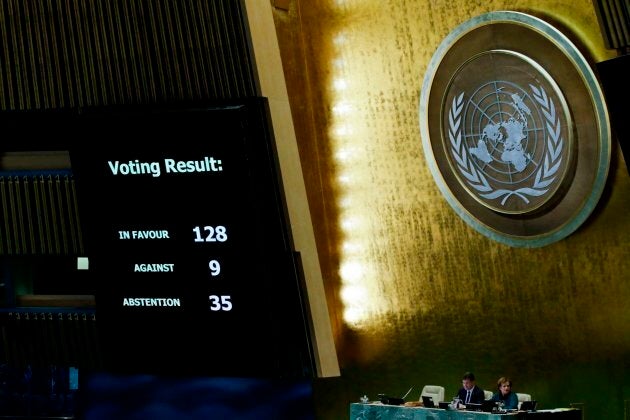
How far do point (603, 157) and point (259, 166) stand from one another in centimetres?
344

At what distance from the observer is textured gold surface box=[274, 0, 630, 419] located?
10.6m

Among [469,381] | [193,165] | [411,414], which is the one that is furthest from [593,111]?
[193,165]

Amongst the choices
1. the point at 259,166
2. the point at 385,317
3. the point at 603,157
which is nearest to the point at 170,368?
the point at 259,166

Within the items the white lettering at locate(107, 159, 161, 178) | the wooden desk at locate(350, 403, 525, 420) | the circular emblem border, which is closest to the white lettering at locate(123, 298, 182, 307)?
the white lettering at locate(107, 159, 161, 178)

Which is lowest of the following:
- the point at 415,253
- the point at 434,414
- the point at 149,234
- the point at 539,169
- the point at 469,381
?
the point at 434,414

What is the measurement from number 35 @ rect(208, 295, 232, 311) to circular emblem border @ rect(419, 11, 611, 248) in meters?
3.43

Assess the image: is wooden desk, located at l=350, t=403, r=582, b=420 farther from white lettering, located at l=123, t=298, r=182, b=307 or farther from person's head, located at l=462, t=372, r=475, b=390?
white lettering, located at l=123, t=298, r=182, b=307

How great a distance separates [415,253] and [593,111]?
103 inches

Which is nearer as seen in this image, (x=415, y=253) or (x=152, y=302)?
(x=152, y=302)

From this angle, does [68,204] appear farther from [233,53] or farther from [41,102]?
[233,53]

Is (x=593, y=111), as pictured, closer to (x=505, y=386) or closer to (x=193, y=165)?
(x=505, y=386)

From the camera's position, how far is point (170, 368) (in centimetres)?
940

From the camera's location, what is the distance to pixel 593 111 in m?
10.4

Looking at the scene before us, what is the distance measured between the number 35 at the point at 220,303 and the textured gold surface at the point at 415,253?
11.2 feet
